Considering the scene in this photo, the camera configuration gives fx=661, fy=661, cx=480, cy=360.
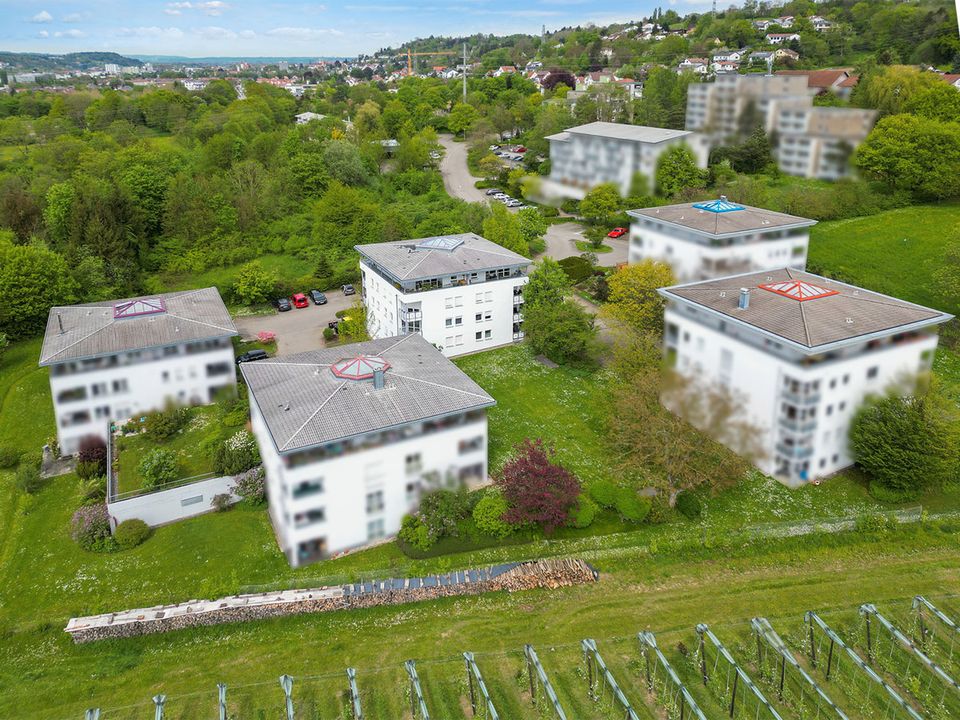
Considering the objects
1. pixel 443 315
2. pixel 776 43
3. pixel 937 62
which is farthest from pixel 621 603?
pixel 776 43

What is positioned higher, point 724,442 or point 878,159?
point 878,159

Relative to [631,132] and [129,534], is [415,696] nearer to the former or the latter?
[129,534]

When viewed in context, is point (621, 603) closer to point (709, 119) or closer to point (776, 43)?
point (709, 119)

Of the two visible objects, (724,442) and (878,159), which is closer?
(724,442)

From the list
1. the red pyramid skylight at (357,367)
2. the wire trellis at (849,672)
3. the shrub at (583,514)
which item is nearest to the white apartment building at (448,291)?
the red pyramid skylight at (357,367)

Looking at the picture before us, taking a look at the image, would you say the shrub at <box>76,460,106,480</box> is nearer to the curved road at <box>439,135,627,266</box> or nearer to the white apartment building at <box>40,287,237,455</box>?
the white apartment building at <box>40,287,237,455</box>

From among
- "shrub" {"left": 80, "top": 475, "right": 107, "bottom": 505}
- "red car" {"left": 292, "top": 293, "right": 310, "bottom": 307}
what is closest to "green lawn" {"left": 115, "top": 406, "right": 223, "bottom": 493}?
"shrub" {"left": 80, "top": 475, "right": 107, "bottom": 505}
